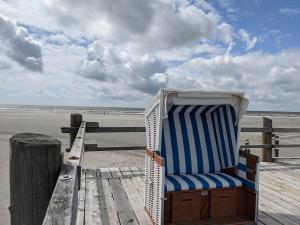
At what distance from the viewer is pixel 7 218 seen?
4.95m

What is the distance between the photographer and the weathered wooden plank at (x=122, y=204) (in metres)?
3.58

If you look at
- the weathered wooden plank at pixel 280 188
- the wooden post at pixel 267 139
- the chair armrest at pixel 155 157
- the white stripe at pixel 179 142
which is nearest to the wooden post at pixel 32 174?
the chair armrest at pixel 155 157

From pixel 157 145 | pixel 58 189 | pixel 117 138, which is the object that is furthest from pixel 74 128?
pixel 117 138

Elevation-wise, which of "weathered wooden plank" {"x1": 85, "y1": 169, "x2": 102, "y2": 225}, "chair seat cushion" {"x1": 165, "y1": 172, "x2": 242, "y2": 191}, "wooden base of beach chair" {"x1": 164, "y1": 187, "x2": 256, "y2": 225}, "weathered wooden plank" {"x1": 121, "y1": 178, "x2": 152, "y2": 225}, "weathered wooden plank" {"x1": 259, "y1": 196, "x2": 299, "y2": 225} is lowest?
"weathered wooden plank" {"x1": 259, "y1": 196, "x2": 299, "y2": 225}

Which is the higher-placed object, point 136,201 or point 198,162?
point 198,162

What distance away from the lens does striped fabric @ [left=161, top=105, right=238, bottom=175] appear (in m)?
3.86

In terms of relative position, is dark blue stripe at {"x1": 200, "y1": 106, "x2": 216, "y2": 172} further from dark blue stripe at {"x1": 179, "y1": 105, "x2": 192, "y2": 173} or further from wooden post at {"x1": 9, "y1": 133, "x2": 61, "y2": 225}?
wooden post at {"x1": 9, "y1": 133, "x2": 61, "y2": 225}

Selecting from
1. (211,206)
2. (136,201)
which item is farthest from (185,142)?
(136,201)

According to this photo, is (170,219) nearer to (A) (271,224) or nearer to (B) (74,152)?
(A) (271,224)

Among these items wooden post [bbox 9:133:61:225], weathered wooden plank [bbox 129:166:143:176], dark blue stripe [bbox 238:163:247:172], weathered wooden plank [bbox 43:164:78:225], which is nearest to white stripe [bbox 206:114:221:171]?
dark blue stripe [bbox 238:163:247:172]

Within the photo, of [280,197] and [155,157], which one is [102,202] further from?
[280,197]

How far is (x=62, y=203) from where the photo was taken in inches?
46.4

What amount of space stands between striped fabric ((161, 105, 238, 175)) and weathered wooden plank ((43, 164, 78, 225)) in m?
2.38

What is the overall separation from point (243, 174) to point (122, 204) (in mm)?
1631
